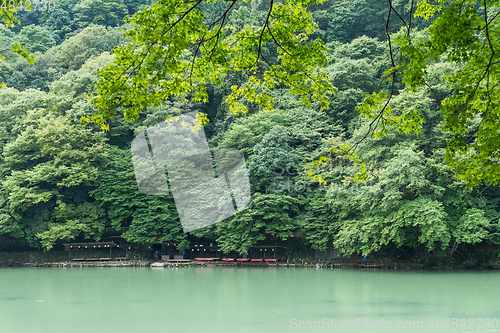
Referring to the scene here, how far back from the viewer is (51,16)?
34625 mm

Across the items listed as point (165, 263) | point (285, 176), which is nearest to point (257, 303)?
point (285, 176)

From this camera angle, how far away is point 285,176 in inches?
721

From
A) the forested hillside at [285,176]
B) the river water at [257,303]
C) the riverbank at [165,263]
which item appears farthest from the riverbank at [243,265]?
the river water at [257,303]

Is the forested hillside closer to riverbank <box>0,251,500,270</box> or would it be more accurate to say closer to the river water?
riverbank <box>0,251,500,270</box>

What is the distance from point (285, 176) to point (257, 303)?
365 inches

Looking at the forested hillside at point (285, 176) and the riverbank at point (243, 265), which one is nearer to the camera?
the forested hillside at point (285, 176)

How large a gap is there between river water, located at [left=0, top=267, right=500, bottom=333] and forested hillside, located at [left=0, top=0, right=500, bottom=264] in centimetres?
192

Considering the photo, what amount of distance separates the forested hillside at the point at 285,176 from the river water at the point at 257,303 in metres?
1.92

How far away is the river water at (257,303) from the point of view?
7488mm

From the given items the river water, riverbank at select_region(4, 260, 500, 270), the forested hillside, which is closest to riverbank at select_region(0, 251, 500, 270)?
riverbank at select_region(4, 260, 500, 270)

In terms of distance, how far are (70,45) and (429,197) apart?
22853mm

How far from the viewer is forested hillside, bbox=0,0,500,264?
14742mm

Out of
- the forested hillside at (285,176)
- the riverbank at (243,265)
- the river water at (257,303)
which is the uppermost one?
the forested hillside at (285,176)

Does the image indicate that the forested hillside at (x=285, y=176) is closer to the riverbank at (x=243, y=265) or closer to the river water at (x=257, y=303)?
the riverbank at (x=243, y=265)
